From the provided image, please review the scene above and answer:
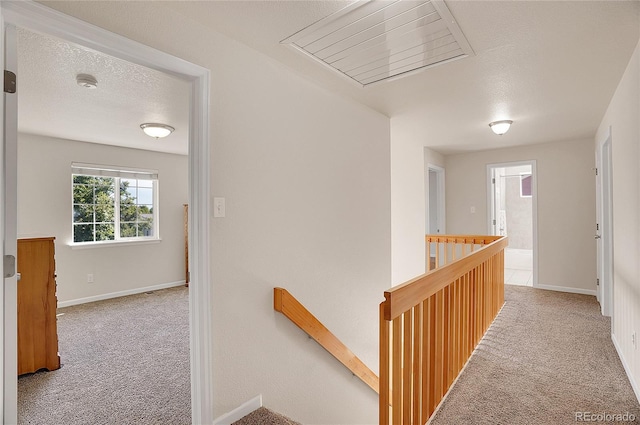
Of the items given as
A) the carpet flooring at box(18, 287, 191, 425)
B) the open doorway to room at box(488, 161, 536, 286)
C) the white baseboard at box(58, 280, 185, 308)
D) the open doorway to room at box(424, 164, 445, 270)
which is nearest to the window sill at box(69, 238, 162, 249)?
the white baseboard at box(58, 280, 185, 308)

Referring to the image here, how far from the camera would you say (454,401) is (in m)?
2.20

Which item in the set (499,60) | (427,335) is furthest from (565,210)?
(427,335)

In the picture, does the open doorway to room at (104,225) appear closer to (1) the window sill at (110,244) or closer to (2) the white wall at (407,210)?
(1) the window sill at (110,244)

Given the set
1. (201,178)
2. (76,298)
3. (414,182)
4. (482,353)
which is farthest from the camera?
(414,182)

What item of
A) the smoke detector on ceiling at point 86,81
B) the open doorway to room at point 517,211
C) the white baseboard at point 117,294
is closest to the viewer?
the smoke detector on ceiling at point 86,81

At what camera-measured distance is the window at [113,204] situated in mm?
4875

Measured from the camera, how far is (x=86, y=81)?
2555mm

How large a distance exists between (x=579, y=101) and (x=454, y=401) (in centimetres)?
297

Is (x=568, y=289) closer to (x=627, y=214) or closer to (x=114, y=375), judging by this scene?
(x=627, y=214)

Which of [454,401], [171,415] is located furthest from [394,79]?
[171,415]

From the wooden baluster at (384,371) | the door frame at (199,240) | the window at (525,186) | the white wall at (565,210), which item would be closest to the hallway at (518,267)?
the white wall at (565,210)

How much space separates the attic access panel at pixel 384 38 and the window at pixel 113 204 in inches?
168

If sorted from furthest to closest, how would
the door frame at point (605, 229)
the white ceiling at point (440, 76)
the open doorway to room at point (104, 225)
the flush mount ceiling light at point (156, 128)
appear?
the flush mount ceiling light at point (156, 128), the door frame at point (605, 229), the open doorway to room at point (104, 225), the white ceiling at point (440, 76)

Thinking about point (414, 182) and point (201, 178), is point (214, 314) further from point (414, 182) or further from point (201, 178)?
point (414, 182)
